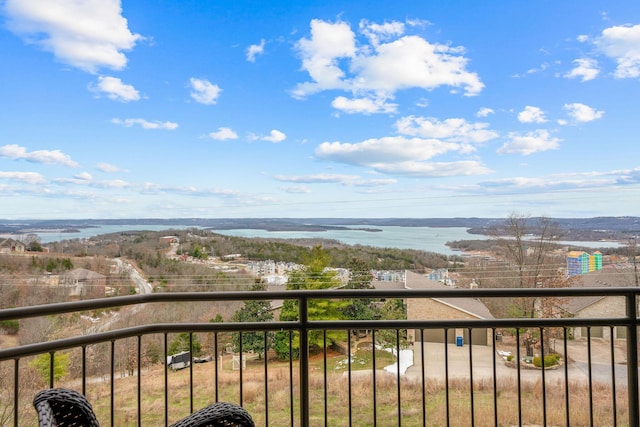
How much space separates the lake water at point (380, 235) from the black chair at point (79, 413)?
6.55 metres

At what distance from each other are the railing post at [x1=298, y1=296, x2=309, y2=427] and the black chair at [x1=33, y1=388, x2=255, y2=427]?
91 centimetres

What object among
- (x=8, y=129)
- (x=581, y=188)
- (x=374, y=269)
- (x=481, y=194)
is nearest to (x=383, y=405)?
(x=374, y=269)

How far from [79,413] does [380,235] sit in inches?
284

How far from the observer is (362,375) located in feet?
19.0

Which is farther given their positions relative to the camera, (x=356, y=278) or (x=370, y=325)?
(x=356, y=278)

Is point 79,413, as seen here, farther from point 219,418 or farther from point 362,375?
point 362,375

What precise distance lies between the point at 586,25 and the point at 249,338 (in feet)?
25.9

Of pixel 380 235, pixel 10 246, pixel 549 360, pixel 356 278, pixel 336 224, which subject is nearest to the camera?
pixel 549 360

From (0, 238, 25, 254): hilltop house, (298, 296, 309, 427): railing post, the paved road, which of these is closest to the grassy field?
the paved road

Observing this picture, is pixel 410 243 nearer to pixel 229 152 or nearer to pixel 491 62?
pixel 491 62

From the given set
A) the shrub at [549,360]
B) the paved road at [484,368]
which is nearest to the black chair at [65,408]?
the paved road at [484,368]

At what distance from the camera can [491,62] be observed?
8.80 metres

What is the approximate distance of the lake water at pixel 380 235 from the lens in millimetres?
7297

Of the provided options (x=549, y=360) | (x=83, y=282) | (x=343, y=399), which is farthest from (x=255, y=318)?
(x=549, y=360)
